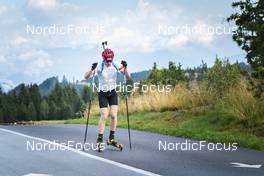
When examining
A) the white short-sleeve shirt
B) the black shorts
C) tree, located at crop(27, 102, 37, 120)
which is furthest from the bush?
tree, located at crop(27, 102, 37, 120)

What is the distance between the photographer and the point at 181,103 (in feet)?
70.1

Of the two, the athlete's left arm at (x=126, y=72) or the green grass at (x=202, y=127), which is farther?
the green grass at (x=202, y=127)

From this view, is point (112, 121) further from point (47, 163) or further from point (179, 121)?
point (179, 121)

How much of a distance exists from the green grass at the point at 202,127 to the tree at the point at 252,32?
1.77 m

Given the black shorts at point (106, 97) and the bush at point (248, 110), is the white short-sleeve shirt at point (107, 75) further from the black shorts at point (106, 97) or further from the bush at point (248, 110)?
the bush at point (248, 110)

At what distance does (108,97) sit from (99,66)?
0.69 meters

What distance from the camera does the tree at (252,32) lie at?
13734 millimetres

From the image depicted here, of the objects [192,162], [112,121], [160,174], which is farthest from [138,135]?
[160,174]

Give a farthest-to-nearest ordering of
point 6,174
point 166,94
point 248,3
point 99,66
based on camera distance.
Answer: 1. point 166,94
2. point 248,3
3. point 99,66
4. point 6,174

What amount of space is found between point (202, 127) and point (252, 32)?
147 inches

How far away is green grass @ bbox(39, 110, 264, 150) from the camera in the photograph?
13334mm

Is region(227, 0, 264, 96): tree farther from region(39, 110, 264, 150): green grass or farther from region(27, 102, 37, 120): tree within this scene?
region(27, 102, 37, 120): tree

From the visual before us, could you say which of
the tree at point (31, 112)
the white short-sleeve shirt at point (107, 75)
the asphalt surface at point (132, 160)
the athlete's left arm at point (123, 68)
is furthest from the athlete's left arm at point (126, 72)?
the tree at point (31, 112)

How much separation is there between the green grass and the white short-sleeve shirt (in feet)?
11.2
